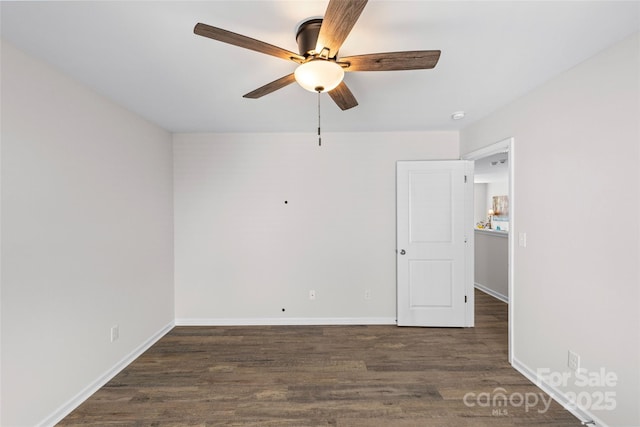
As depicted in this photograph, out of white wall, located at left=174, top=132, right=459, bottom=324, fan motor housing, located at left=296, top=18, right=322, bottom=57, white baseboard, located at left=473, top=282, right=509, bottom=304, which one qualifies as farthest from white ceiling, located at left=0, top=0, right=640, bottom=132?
white baseboard, located at left=473, top=282, right=509, bottom=304

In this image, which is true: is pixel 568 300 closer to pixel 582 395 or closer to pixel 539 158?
pixel 582 395

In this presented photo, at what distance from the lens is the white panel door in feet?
11.1

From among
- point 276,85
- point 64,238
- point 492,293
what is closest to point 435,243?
point 492,293

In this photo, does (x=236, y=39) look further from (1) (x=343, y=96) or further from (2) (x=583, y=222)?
(2) (x=583, y=222)

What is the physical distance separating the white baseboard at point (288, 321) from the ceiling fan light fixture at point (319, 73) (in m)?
2.92

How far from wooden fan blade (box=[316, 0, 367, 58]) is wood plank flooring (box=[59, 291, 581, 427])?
2314 millimetres

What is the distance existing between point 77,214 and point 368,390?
2.67 m

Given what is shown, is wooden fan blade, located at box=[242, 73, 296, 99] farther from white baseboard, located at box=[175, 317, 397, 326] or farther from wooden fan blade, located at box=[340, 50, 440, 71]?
white baseboard, located at box=[175, 317, 397, 326]

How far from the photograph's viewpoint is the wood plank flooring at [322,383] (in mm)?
A: 1941

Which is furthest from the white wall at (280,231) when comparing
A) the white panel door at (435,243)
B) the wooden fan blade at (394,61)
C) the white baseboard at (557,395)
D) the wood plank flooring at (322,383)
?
the wooden fan blade at (394,61)

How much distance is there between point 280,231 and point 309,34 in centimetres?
248

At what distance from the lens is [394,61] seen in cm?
140

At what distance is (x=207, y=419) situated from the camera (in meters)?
1.93

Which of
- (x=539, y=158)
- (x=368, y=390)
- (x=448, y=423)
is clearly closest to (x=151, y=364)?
(x=368, y=390)
